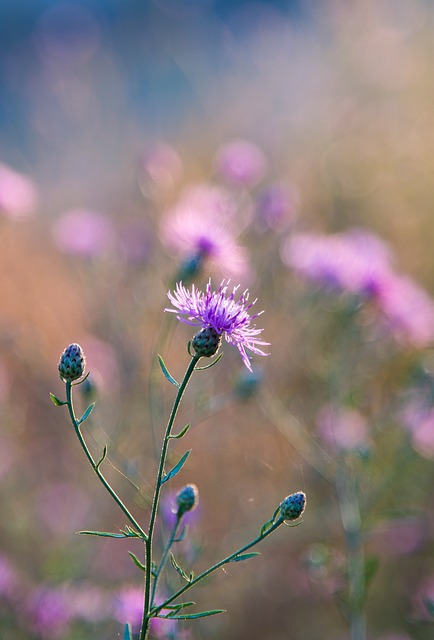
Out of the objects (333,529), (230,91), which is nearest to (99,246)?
(333,529)

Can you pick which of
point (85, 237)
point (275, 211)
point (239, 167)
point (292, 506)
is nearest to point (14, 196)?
point (85, 237)

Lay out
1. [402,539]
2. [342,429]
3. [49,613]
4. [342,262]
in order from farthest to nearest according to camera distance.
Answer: [402,539] → [342,262] → [342,429] → [49,613]

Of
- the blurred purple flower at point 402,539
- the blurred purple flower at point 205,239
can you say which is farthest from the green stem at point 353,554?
the blurred purple flower at point 402,539

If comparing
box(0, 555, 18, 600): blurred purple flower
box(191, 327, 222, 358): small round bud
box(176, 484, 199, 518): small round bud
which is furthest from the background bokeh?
box(191, 327, 222, 358): small round bud

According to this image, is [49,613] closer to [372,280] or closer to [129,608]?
[129,608]

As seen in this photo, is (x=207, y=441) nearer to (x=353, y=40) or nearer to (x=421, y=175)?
(x=421, y=175)

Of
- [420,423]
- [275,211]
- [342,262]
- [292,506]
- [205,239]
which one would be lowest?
[292,506]
